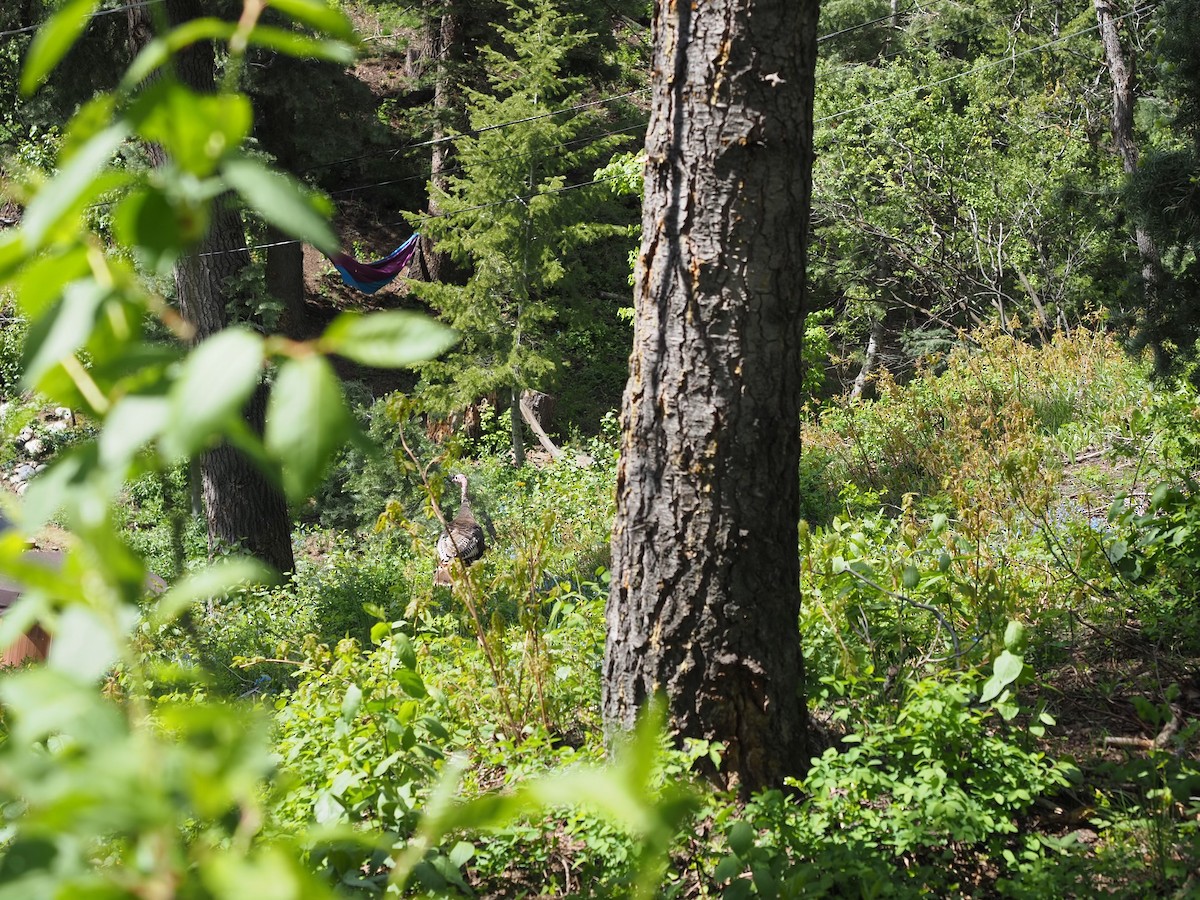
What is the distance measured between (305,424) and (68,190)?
0.62ft

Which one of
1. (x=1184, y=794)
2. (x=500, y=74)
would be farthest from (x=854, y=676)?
(x=500, y=74)

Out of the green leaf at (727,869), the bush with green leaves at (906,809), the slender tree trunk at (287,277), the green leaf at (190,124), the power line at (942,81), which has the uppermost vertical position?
the power line at (942,81)

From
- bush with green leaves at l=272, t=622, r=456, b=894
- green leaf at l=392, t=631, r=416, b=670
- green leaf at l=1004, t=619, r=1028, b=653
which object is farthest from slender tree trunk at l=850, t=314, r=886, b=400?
green leaf at l=392, t=631, r=416, b=670

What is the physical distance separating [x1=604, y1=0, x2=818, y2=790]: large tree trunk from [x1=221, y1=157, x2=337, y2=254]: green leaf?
1951mm

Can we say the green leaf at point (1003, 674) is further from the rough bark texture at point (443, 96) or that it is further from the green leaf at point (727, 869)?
the rough bark texture at point (443, 96)

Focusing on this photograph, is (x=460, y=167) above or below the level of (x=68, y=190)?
above

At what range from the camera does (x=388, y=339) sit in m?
0.55

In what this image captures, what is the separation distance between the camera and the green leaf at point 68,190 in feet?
1.81

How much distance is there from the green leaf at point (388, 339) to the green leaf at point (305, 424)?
0.09 feet

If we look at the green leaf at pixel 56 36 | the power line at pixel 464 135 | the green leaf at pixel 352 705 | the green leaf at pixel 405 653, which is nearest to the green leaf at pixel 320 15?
the green leaf at pixel 56 36

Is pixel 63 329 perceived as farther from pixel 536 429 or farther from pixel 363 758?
pixel 536 429

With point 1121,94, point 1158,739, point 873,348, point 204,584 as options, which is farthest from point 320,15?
point 873,348

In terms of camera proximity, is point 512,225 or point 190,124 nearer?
point 190,124

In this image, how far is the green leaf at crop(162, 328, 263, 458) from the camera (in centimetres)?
48
